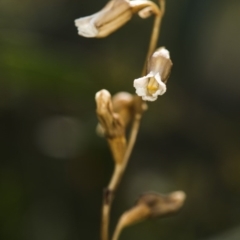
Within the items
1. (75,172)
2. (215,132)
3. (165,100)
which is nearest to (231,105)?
(215,132)

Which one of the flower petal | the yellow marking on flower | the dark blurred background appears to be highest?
the flower petal

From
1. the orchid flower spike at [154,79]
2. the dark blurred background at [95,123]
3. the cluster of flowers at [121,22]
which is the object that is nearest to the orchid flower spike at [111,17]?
the cluster of flowers at [121,22]

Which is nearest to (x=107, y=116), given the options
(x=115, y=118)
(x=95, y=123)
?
(x=115, y=118)

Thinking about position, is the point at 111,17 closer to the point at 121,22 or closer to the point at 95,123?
the point at 121,22

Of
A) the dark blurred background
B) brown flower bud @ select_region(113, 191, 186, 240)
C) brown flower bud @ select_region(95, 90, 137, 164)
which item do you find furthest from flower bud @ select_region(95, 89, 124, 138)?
the dark blurred background

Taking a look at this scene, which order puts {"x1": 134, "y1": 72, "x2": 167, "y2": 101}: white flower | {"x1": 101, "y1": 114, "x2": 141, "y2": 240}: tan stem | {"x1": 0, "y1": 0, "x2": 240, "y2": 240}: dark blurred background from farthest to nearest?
{"x1": 0, "y1": 0, "x2": 240, "y2": 240}: dark blurred background < {"x1": 101, "y1": 114, "x2": 141, "y2": 240}: tan stem < {"x1": 134, "y1": 72, "x2": 167, "y2": 101}: white flower

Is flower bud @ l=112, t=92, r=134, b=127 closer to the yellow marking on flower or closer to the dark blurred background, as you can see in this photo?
the yellow marking on flower

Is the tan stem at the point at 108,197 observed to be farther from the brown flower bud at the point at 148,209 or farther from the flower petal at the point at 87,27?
the flower petal at the point at 87,27
